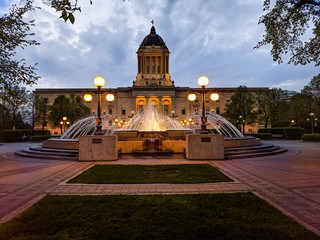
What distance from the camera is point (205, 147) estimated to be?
34.7 feet

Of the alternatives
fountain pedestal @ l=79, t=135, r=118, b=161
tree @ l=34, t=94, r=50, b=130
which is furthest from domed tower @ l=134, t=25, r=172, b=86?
fountain pedestal @ l=79, t=135, r=118, b=161

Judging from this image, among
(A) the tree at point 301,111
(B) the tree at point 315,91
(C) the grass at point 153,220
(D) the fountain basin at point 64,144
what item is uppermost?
(B) the tree at point 315,91

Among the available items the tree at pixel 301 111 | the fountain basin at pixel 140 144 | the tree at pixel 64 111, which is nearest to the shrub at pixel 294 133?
the tree at pixel 301 111

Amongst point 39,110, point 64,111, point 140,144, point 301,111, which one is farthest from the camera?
point 39,110

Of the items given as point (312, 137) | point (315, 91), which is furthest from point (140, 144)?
point (315, 91)

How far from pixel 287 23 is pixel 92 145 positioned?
12.6 m

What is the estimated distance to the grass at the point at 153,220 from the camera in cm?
310

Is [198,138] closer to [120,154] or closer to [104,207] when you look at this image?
[120,154]

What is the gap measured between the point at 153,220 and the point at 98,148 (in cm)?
764

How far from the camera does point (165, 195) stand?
196 inches

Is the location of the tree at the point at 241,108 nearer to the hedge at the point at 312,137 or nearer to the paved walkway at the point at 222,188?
the hedge at the point at 312,137

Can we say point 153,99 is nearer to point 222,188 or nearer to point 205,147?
point 205,147

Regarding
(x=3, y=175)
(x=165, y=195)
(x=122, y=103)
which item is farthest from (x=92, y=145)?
(x=122, y=103)

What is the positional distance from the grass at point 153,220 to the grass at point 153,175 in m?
1.58
